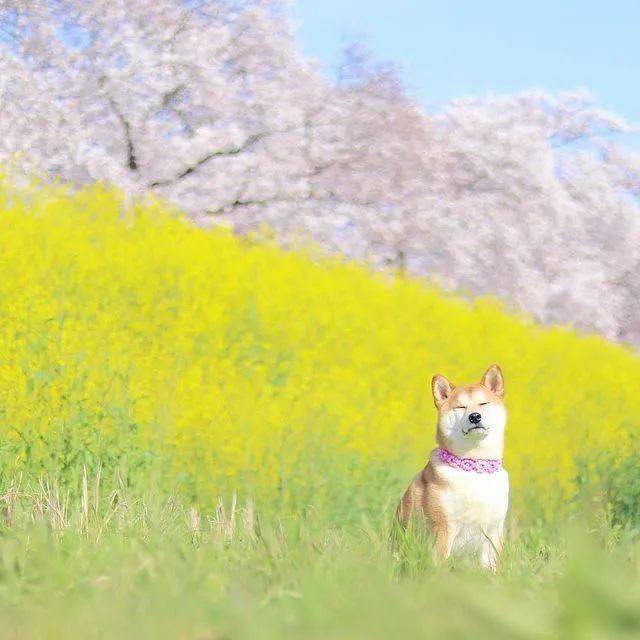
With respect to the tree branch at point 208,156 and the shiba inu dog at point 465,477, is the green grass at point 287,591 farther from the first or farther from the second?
the tree branch at point 208,156

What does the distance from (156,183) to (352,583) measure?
13.1m

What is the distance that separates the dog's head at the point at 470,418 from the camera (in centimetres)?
356

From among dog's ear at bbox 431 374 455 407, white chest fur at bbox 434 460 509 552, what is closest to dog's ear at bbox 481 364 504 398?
dog's ear at bbox 431 374 455 407

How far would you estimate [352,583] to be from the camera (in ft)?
5.48

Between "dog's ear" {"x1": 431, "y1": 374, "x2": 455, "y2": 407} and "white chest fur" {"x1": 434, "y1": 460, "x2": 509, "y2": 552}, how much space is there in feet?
1.10

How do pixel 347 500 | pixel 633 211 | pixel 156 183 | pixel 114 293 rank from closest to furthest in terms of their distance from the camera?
pixel 347 500 < pixel 114 293 < pixel 156 183 < pixel 633 211

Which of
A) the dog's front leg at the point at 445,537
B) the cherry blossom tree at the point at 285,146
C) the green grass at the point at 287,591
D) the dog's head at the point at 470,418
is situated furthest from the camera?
the cherry blossom tree at the point at 285,146

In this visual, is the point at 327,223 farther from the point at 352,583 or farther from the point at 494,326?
the point at 352,583

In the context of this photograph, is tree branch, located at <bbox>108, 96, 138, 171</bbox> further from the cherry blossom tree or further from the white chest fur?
the white chest fur

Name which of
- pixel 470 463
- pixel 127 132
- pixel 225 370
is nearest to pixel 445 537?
pixel 470 463

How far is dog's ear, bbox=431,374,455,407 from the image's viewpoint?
12.0 feet

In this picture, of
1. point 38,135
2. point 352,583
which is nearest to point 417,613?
point 352,583

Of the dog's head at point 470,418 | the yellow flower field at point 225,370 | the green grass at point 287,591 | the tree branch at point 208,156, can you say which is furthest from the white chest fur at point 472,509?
the tree branch at point 208,156

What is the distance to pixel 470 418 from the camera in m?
3.58
